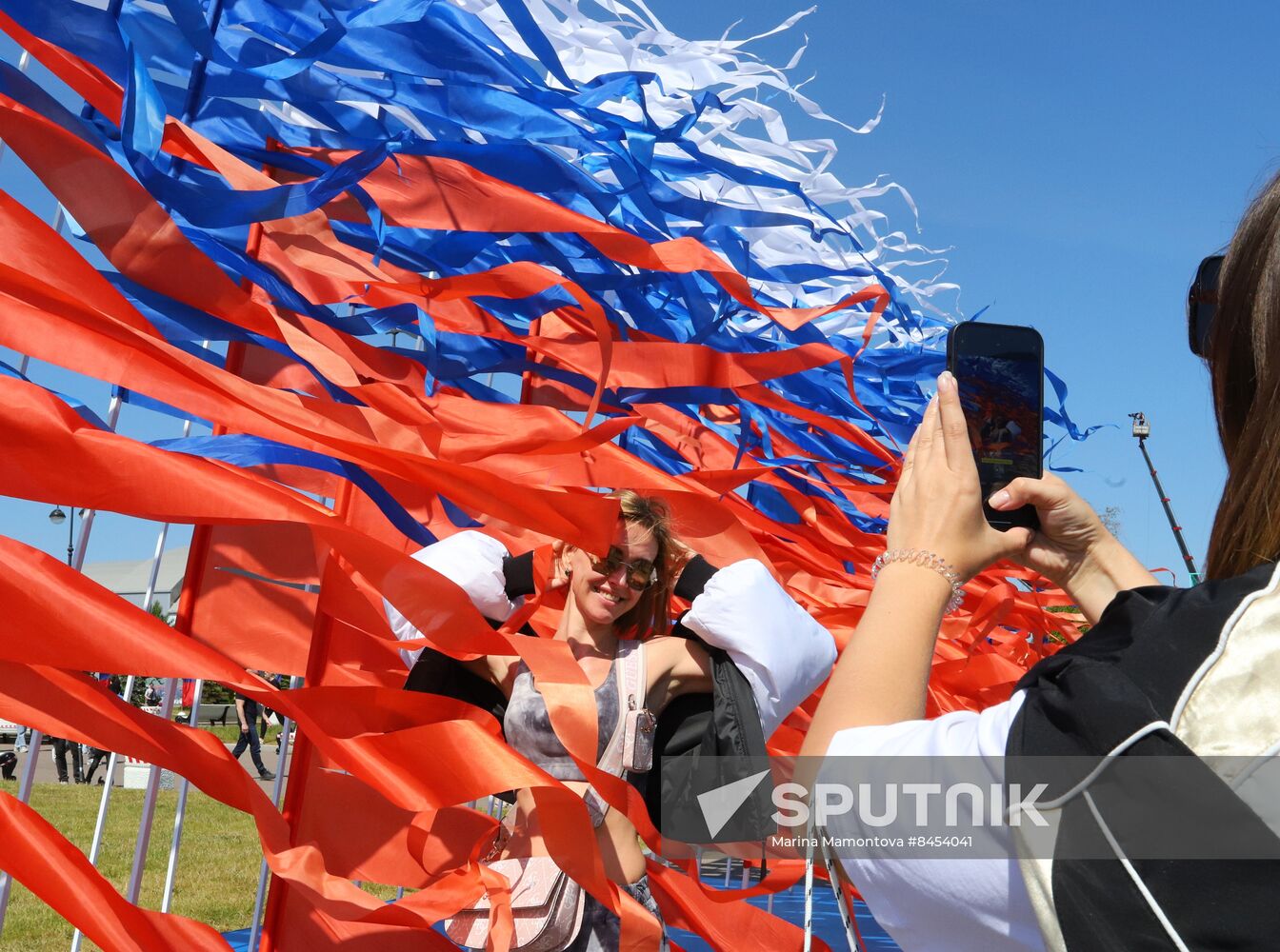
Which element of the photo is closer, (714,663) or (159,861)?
(714,663)

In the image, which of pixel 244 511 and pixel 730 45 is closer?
pixel 244 511

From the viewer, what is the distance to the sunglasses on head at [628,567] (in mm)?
2500

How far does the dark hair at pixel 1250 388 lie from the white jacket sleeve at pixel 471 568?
68.8 inches

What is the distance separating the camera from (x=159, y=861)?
27.7 ft

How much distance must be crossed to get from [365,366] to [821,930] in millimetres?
4206

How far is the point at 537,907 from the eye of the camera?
2236 millimetres

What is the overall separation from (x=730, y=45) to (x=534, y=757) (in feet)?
6.60

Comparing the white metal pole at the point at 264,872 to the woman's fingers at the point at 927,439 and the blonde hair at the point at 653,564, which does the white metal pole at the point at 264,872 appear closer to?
the blonde hair at the point at 653,564

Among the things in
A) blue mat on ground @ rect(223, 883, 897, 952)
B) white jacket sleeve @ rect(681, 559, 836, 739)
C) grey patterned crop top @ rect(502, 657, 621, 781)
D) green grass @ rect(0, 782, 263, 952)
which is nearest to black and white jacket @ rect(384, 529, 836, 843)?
white jacket sleeve @ rect(681, 559, 836, 739)

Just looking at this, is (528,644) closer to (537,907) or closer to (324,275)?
Answer: (537,907)

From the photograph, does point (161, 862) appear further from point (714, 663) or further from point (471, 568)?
point (714, 663)

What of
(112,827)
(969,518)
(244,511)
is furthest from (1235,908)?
(112,827)

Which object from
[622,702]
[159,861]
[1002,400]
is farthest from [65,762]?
[1002,400]

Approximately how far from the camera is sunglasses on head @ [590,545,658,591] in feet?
8.20
